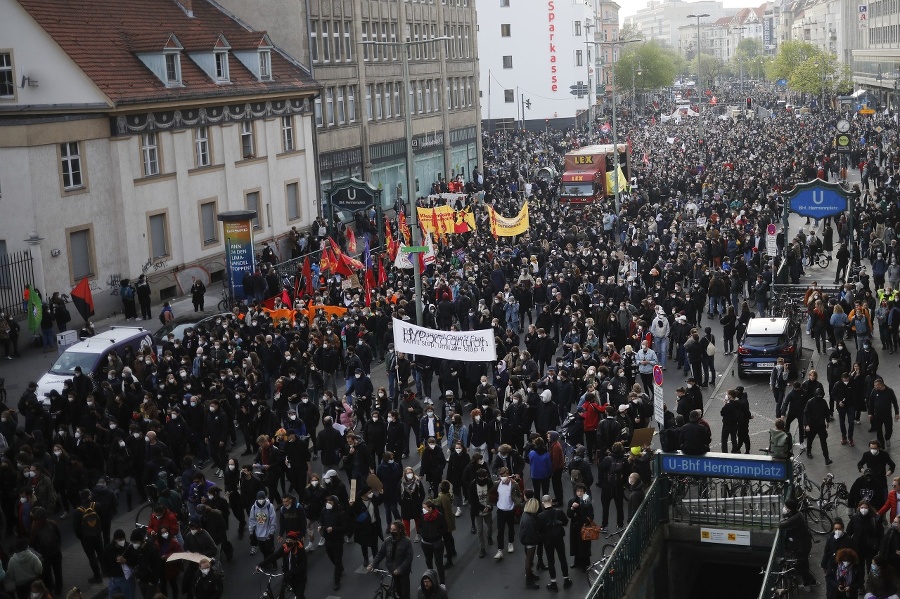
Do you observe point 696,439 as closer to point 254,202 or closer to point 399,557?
point 399,557

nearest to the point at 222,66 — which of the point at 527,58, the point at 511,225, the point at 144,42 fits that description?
the point at 144,42

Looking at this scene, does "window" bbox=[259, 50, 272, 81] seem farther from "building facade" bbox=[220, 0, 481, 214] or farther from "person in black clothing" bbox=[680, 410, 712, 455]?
"person in black clothing" bbox=[680, 410, 712, 455]

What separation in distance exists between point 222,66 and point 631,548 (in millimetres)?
30433

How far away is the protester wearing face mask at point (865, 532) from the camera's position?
15.3 m

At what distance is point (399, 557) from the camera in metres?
15.2

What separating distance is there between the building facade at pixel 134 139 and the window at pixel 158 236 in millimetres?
45

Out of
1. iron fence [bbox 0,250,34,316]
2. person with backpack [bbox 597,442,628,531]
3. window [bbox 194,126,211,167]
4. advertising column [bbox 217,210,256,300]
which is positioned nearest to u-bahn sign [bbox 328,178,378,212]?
window [bbox 194,126,211,167]

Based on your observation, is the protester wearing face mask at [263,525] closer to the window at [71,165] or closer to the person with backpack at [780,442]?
the person with backpack at [780,442]

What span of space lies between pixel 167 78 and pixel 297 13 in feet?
36.1

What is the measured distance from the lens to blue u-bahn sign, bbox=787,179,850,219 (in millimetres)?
34688

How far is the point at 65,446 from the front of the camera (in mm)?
20344

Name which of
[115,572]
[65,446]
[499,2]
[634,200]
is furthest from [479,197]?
[499,2]

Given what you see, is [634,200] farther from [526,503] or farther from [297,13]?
[526,503]

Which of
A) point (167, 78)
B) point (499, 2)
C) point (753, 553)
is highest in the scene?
point (499, 2)
